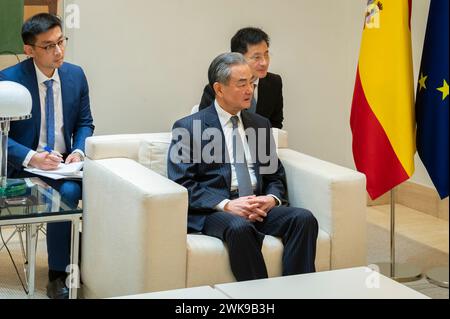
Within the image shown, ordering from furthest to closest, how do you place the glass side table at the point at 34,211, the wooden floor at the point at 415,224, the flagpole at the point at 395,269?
the wooden floor at the point at 415,224
the flagpole at the point at 395,269
the glass side table at the point at 34,211

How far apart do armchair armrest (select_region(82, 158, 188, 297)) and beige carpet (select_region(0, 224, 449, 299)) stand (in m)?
0.54

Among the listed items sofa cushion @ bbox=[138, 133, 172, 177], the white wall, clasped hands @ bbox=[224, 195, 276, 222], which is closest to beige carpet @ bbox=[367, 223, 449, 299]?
the white wall

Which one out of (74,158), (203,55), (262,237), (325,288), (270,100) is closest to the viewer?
(325,288)

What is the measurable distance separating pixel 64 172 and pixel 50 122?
0.38 metres

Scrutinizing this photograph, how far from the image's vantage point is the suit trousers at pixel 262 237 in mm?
3389

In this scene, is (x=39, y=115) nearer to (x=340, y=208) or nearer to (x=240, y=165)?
(x=240, y=165)

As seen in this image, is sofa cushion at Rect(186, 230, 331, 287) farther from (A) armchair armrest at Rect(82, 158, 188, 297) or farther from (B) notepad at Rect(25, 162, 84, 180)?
(B) notepad at Rect(25, 162, 84, 180)

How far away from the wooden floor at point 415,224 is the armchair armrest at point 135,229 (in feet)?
7.03

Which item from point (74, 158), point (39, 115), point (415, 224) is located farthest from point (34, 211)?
point (415, 224)

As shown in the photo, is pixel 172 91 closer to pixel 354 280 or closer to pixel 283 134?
pixel 283 134

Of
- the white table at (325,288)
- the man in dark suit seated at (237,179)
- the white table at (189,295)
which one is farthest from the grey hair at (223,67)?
the white table at (189,295)

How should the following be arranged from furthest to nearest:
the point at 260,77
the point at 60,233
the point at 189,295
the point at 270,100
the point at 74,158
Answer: the point at 270,100 → the point at 260,77 → the point at 74,158 → the point at 60,233 → the point at 189,295

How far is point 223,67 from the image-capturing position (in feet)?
12.4

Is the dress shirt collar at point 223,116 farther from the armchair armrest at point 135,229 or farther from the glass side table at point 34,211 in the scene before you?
the glass side table at point 34,211
